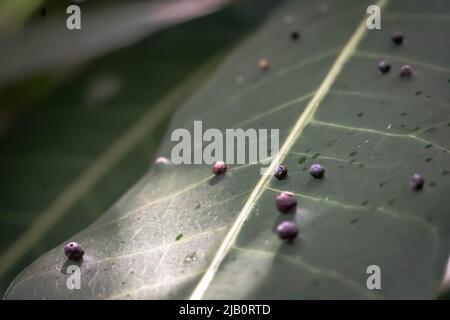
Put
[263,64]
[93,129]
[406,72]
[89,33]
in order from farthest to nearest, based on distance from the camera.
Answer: [89,33] → [93,129] → [263,64] → [406,72]

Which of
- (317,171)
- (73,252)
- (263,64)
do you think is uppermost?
(263,64)

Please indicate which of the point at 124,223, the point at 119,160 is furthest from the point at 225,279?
the point at 119,160

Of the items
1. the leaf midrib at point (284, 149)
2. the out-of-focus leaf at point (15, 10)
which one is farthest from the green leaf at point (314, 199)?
the out-of-focus leaf at point (15, 10)

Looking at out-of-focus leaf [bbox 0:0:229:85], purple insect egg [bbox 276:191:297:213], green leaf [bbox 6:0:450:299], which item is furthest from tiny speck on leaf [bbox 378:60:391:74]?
out-of-focus leaf [bbox 0:0:229:85]

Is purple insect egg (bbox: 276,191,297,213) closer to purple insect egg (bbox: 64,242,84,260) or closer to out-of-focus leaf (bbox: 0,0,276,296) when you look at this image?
purple insect egg (bbox: 64,242,84,260)

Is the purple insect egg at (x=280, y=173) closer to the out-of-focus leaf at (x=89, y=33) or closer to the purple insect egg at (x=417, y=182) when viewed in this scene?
the purple insect egg at (x=417, y=182)

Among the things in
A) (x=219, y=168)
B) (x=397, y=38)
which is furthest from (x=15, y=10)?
(x=397, y=38)

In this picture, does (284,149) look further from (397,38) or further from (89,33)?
(89,33)
